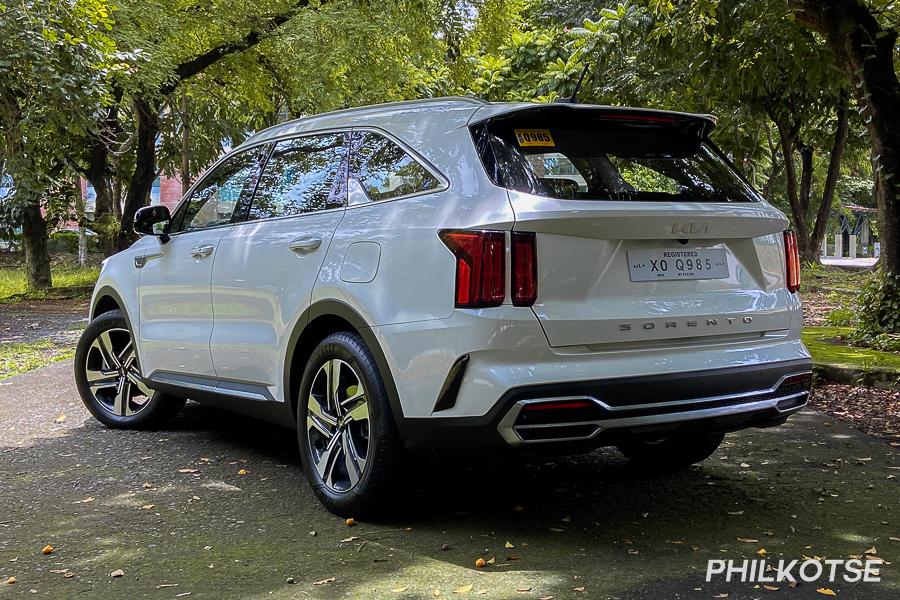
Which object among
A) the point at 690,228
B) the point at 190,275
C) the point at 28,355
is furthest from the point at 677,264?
the point at 28,355

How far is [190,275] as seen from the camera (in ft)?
18.6

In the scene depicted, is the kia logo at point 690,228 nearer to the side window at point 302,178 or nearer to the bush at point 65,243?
the side window at point 302,178

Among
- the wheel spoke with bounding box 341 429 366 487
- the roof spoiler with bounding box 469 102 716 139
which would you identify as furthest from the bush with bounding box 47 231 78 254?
the roof spoiler with bounding box 469 102 716 139

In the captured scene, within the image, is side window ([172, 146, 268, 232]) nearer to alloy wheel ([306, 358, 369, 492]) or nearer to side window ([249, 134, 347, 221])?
side window ([249, 134, 347, 221])

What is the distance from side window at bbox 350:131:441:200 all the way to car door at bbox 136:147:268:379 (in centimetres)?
90

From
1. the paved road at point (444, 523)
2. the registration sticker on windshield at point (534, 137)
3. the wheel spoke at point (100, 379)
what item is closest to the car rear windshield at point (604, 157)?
the registration sticker on windshield at point (534, 137)

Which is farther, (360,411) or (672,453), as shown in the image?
(672,453)

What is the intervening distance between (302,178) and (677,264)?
2.01 meters

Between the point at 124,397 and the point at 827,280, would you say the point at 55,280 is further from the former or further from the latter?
the point at 124,397

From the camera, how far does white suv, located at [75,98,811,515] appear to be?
3.78m

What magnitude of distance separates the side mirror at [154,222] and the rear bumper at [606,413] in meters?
2.71

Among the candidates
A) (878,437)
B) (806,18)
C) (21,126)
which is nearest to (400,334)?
(878,437)

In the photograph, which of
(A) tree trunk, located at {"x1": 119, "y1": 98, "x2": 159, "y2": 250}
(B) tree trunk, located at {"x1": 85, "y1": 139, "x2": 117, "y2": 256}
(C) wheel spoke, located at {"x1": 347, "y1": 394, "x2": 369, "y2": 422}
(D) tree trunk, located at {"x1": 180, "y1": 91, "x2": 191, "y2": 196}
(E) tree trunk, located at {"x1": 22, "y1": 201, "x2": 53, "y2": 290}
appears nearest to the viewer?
(C) wheel spoke, located at {"x1": 347, "y1": 394, "x2": 369, "y2": 422}

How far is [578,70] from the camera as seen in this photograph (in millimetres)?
18625
